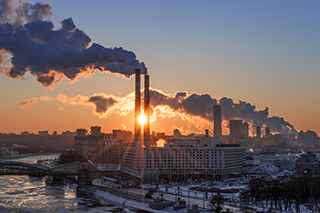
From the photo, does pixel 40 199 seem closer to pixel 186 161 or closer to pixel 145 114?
pixel 186 161

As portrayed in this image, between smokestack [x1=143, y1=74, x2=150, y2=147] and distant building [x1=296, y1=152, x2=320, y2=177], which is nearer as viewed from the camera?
distant building [x1=296, y1=152, x2=320, y2=177]

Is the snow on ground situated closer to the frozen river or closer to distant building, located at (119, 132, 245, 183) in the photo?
the frozen river

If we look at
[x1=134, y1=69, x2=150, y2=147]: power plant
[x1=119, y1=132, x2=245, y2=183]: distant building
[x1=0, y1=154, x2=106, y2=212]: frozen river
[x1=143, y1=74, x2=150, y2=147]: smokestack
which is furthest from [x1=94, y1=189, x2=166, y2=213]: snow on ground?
[x1=143, y1=74, x2=150, y2=147]: smokestack

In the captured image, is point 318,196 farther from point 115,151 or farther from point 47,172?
point 115,151

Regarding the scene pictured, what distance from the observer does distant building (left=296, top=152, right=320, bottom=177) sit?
122875 mm

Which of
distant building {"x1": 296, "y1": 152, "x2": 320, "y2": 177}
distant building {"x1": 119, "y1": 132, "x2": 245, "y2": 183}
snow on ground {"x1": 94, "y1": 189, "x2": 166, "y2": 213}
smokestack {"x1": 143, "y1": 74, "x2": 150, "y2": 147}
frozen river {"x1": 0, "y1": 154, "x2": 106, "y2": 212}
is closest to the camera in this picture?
frozen river {"x1": 0, "y1": 154, "x2": 106, "y2": 212}

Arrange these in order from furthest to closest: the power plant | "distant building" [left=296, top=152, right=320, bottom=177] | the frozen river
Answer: the power plant
"distant building" [left=296, top=152, right=320, bottom=177]
the frozen river

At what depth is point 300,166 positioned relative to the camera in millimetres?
124125

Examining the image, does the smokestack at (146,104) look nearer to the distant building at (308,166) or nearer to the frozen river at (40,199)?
the frozen river at (40,199)

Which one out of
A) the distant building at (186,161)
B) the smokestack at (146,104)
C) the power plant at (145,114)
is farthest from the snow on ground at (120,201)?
the smokestack at (146,104)

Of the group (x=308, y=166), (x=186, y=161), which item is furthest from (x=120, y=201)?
(x=308, y=166)

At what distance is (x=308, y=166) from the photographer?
12356 centimetres

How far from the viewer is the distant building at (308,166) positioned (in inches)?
4838

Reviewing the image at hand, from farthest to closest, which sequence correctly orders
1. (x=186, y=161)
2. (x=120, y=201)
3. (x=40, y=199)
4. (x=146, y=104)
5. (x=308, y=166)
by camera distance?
(x=146, y=104) → (x=186, y=161) → (x=308, y=166) → (x=40, y=199) → (x=120, y=201)
